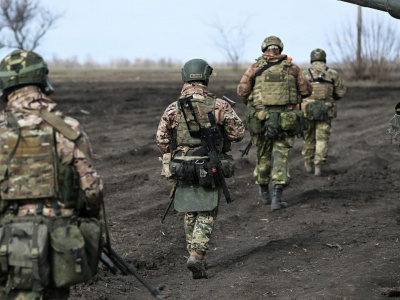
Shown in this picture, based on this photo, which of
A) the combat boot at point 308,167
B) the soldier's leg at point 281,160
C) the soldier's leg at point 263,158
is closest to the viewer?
the soldier's leg at point 281,160

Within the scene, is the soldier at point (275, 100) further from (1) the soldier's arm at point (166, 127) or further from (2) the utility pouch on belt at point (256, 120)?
(1) the soldier's arm at point (166, 127)

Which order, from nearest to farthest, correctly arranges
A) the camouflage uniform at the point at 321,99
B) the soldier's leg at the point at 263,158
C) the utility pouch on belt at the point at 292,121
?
the utility pouch on belt at the point at 292,121 → the soldier's leg at the point at 263,158 → the camouflage uniform at the point at 321,99

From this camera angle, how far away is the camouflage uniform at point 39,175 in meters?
5.56

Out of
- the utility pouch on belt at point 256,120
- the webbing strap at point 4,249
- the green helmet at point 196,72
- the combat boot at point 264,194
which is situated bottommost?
the combat boot at point 264,194

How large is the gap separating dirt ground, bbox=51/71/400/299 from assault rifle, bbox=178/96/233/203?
39.4 inches

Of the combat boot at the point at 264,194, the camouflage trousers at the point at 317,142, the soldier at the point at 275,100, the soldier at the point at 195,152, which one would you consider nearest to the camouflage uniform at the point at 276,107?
the soldier at the point at 275,100

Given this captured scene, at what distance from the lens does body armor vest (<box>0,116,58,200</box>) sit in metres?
5.52

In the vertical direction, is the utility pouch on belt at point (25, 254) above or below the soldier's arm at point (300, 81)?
below

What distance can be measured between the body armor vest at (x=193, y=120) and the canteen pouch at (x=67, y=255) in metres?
2.91

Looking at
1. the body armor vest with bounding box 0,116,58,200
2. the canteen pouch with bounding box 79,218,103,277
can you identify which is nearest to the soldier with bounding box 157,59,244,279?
the canteen pouch with bounding box 79,218,103,277

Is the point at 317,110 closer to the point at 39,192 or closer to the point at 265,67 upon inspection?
the point at 265,67

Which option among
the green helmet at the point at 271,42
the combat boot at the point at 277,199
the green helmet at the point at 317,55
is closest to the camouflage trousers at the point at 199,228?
the combat boot at the point at 277,199

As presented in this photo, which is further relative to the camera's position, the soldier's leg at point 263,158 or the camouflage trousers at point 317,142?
the camouflage trousers at point 317,142

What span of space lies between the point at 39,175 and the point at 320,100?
911cm
